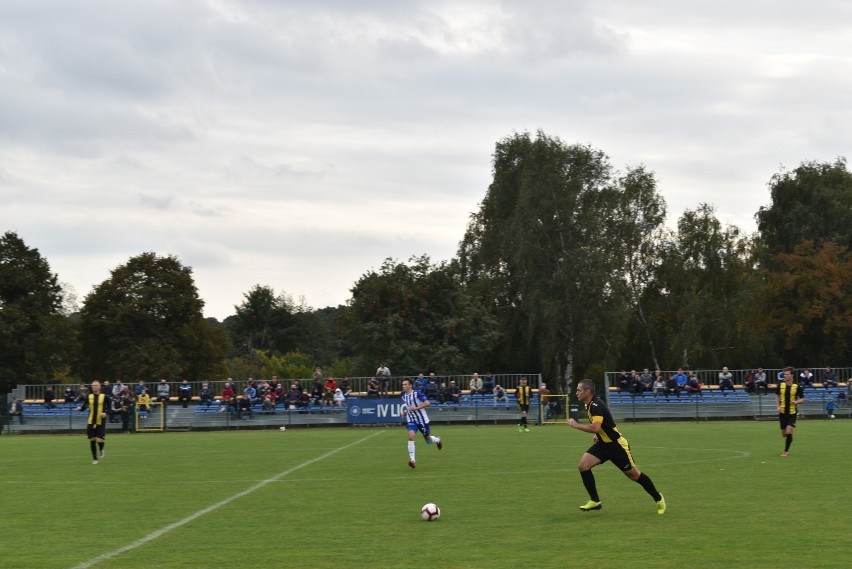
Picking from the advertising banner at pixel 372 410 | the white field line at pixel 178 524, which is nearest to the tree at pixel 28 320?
the advertising banner at pixel 372 410

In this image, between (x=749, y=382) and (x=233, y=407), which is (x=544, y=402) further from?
(x=233, y=407)

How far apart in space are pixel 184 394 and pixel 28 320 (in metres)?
35.0

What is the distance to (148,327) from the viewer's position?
82.8 metres

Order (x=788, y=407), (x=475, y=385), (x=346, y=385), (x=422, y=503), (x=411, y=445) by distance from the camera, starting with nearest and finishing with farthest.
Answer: (x=422, y=503) < (x=411, y=445) < (x=788, y=407) < (x=475, y=385) < (x=346, y=385)

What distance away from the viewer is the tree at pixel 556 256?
68375 mm

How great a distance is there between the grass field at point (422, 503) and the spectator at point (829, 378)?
1915 cm

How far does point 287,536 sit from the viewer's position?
1277 centimetres

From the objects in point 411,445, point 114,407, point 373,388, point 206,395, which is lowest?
point 411,445

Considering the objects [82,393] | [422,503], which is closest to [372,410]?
[82,393]

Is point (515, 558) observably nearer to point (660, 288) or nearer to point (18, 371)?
point (660, 288)

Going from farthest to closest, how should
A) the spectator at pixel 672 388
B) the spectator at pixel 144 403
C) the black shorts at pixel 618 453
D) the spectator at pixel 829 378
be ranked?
the spectator at pixel 672 388 → the spectator at pixel 144 403 → the spectator at pixel 829 378 → the black shorts at pixel 618 453

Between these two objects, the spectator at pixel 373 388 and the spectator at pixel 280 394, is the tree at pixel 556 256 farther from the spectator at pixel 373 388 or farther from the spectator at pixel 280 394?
the spectator at pixel 280 394

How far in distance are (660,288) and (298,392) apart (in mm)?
35462

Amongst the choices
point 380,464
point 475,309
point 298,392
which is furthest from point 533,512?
point 475,309
